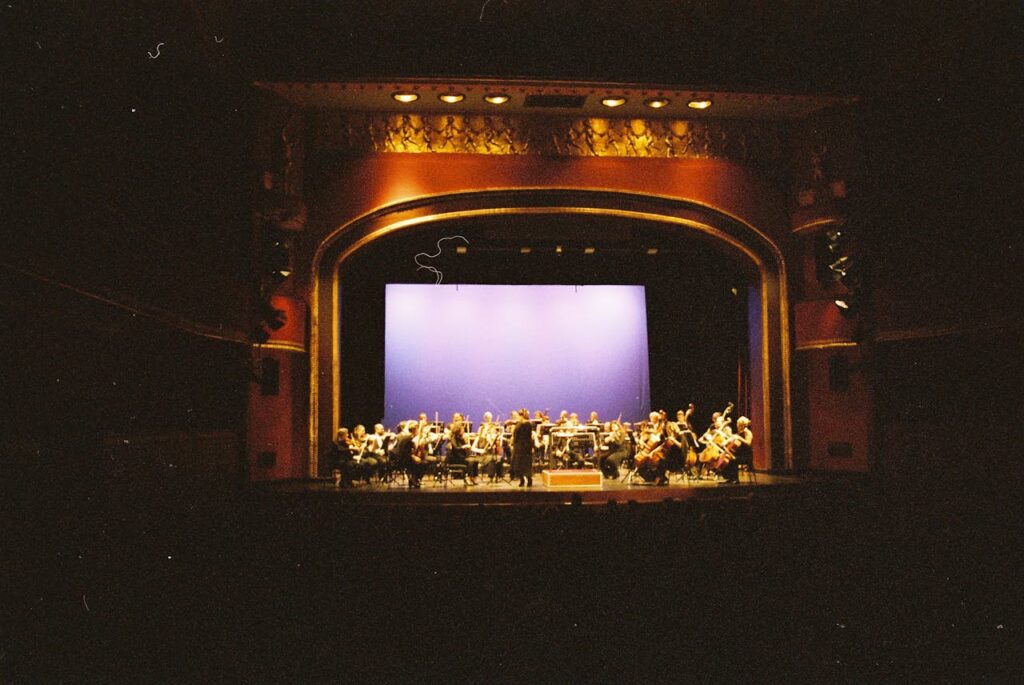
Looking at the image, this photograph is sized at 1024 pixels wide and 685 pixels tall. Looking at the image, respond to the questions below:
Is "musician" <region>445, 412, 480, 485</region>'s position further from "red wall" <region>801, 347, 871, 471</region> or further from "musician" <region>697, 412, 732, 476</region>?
"red wall" <region>801, 347, 871, 471</region>

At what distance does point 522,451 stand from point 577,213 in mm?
4011

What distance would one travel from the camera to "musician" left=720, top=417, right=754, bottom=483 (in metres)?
10.0

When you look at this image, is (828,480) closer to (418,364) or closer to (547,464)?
(547,464)

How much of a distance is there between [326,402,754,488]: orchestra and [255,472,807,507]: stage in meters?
0.23

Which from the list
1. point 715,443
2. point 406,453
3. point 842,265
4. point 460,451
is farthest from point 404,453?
point 842,265

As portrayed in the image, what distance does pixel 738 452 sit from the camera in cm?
1020

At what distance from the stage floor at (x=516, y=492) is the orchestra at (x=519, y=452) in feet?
0.73

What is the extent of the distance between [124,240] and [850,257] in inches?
351

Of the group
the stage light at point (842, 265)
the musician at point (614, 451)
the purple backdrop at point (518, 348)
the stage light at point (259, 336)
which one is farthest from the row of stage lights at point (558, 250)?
the stage light at point (259, 336)

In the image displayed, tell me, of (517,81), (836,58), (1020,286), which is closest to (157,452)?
(517,81)

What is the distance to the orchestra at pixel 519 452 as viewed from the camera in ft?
32.9

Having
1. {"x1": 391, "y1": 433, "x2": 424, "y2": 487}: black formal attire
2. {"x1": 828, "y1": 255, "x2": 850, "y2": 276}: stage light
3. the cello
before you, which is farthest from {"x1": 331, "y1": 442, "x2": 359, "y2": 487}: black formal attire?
{"x1": 828, "y1": 255, "x2": 850, "y2": 276}: stage light

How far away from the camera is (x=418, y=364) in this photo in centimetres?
1457

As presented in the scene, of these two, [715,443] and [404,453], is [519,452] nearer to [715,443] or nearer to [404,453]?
[404,453]
